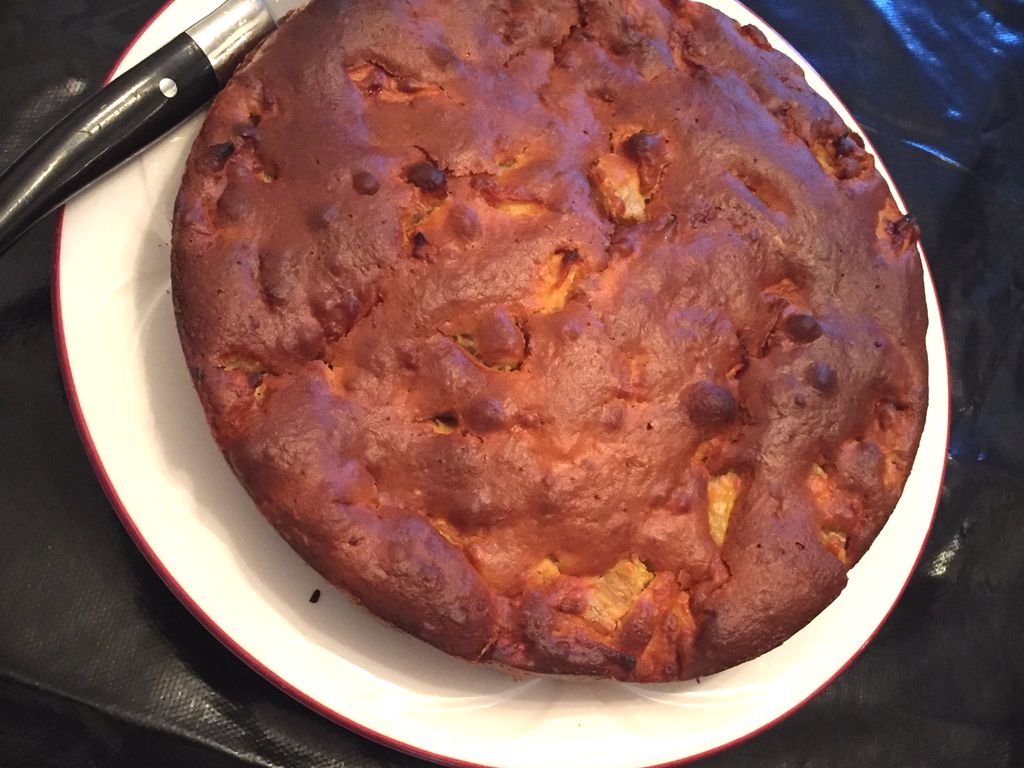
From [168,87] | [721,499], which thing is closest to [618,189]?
[721,499]

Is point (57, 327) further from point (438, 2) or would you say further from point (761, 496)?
point (761, 496)

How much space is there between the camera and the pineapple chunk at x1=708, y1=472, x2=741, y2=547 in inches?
51.0

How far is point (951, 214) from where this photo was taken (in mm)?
2230

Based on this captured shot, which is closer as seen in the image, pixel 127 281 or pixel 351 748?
pixel 127 281

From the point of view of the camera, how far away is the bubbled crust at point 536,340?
119cm

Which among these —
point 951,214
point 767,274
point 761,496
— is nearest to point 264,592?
point 761,496

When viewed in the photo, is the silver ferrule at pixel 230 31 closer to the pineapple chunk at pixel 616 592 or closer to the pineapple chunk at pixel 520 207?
the pineapple chunk at pixel 520 207

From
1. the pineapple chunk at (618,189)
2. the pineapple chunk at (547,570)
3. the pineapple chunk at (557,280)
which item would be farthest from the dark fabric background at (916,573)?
the pineapple chunk at (618,189)

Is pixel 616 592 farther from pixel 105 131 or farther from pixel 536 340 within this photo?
pixel 105 131

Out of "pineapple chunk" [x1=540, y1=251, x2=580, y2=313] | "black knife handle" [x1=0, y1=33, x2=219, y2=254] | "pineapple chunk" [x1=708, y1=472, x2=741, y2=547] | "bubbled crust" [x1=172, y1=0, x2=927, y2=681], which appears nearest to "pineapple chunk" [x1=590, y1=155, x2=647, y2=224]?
"bubbled crust" [x1=172, y1=0, x2=927, y2=681]

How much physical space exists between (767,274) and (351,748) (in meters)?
1.08

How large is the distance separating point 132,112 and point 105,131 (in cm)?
5

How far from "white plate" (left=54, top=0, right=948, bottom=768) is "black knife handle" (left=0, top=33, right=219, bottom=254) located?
7 cm

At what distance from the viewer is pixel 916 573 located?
1.97 metres
